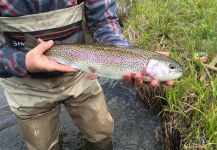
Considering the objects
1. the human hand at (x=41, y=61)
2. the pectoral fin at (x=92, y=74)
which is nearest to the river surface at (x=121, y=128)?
the pectoral fin at (x=92, y=74)

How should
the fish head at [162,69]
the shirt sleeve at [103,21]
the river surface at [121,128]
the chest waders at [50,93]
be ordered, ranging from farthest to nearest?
the river surface at [121,128] → the shirt sleeve at [103,21] → the chest waders at [50,93] → the fish head at [162,69]

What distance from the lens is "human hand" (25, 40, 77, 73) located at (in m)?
2.24

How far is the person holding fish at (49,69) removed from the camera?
7.82ft

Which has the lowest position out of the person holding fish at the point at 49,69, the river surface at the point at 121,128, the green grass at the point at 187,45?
the river surface at the point at 121,128

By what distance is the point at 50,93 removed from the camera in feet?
8.91

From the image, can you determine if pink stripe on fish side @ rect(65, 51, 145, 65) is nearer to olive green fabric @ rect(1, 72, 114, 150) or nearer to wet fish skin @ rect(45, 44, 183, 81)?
wet fish skin @ rect(45, 44, 183, 81)

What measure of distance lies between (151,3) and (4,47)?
2.82 meters

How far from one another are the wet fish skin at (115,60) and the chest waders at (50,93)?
0.24m

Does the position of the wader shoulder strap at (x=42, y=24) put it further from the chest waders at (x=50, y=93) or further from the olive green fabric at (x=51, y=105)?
the olive green fabric at (x=51, y=105)

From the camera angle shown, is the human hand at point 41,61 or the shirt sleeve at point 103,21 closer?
the human hand at point 41,61

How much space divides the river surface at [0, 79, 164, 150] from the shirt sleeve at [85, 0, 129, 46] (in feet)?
3.48

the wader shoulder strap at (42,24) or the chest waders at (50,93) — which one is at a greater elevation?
the wader shoulder strap at (42,24)

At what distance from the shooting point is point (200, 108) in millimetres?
2896

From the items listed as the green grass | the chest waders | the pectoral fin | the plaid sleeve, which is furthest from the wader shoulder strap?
the green grass
